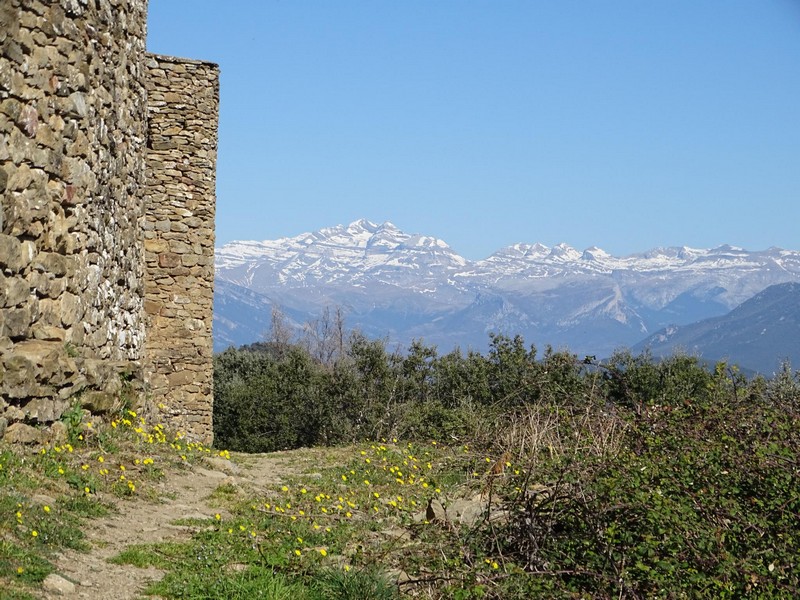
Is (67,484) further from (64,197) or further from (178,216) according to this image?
(178,216)

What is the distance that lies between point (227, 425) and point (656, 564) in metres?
25.3

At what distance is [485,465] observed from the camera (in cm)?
1215

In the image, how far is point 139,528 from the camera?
8.19 m

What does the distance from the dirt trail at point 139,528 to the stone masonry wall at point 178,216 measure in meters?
5.68

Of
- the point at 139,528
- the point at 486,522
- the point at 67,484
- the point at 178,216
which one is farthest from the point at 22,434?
the point at 178,216

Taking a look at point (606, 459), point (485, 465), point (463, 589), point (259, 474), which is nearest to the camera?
point (463, 589)

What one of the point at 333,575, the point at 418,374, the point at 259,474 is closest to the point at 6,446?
the point at 333,575

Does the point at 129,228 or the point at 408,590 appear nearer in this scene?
the point at 408,590

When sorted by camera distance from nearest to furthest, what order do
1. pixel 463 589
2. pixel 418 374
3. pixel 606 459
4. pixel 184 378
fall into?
pixel 463 589 → pixel 606 459 → pixel 184 378 → pixel 418 374

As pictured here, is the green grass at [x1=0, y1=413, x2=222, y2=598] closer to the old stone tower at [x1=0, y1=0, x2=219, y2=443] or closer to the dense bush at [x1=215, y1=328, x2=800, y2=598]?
the old stone tower at [x1=0, y1=0, x2=219, y2=443]

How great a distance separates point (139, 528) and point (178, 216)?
10.8m

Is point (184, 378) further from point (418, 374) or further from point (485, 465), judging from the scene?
point (418, 374)

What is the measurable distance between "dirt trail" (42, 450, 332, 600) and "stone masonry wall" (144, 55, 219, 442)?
568 centimetres

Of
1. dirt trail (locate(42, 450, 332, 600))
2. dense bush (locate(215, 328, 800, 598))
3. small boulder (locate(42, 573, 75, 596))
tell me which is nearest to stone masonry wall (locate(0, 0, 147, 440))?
dirt trail (locate(42, 450, 332, 600))
